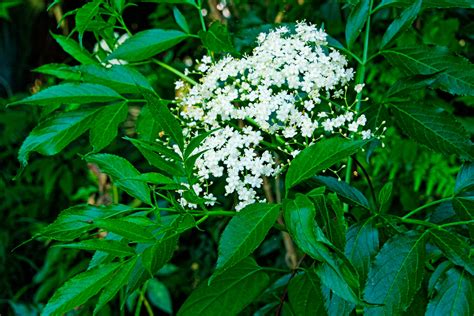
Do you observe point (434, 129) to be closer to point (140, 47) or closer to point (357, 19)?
point (357, 19)

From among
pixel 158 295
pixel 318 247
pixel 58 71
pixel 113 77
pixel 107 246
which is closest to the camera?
pixel 318 247

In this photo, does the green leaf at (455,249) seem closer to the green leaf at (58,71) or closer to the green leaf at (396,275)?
the green leaf at (396,275)

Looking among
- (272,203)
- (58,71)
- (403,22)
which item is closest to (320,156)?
(272,203)

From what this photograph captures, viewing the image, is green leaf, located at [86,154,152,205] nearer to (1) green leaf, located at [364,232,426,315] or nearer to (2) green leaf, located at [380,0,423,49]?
(1) green leaf, located at [364,232,426,315]

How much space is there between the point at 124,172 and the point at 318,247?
282 millimetres

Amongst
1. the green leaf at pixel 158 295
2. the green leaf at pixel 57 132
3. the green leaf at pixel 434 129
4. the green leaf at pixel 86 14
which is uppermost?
the green leaf at pixel 86 14

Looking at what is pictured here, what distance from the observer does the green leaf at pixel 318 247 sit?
25.3 inches

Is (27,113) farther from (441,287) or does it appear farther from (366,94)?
(441,287)

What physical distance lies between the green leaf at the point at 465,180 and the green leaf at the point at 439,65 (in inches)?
3.9

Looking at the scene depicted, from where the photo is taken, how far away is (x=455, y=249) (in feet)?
2.54

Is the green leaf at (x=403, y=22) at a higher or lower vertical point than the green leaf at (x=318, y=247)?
higher

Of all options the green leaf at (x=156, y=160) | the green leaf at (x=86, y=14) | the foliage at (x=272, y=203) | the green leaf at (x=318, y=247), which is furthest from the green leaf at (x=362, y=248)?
the green leaf at (x=86, y=14)

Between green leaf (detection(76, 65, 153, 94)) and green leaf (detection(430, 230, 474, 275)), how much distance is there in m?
0.46

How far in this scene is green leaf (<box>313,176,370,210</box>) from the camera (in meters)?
0.84
